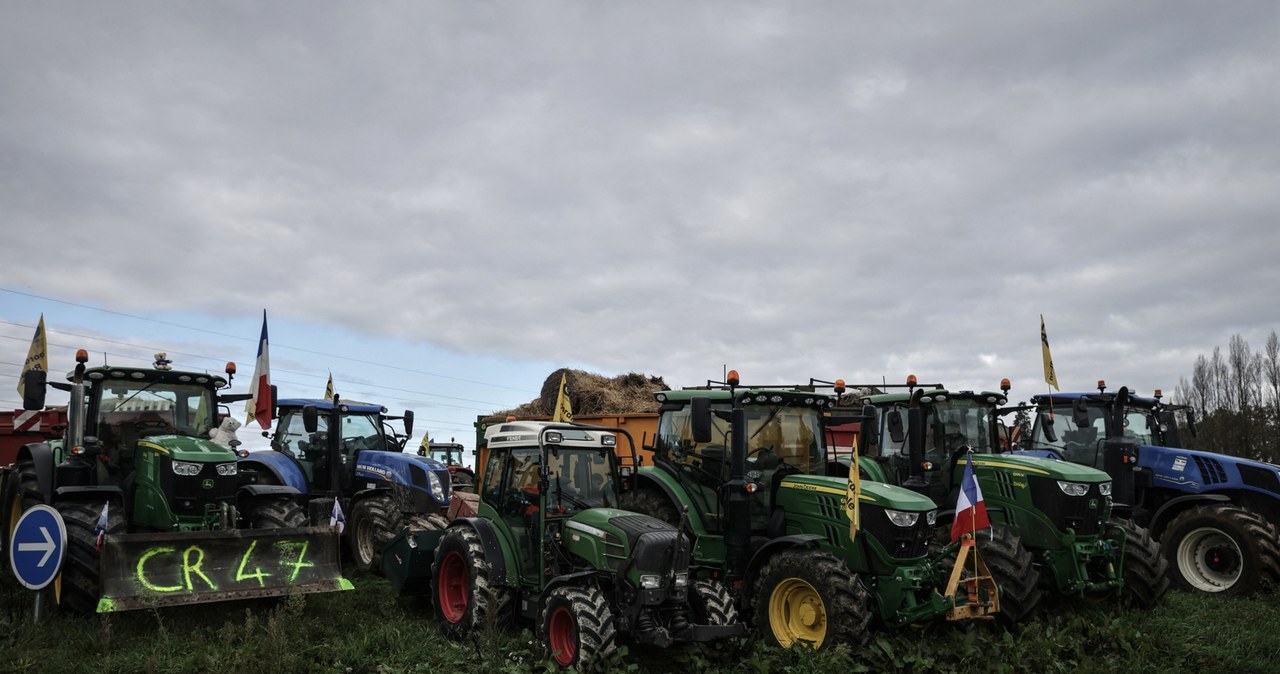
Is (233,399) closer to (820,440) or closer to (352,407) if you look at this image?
(352,407)

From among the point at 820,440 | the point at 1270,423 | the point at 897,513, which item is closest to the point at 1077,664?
the point at 897,513

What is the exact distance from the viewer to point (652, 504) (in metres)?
8.91

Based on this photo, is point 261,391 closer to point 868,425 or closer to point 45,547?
point 45,547

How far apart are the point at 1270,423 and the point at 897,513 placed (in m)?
37.4

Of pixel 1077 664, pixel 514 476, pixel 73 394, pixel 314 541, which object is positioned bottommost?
pixel 1077 664

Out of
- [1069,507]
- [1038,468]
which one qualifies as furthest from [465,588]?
[1069,507]

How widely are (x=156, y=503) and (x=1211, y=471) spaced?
12542 mm

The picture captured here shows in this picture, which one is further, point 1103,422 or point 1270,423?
point 1270,423

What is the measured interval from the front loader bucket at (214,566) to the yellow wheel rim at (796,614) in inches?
169

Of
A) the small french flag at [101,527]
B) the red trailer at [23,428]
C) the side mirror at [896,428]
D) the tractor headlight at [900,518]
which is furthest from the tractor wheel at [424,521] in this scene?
the red trailer at [23,428]

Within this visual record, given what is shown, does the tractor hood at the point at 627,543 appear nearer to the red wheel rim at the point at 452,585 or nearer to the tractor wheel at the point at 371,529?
the red wheel rim at the point at 452,585

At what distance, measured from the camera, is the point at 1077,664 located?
7.28m

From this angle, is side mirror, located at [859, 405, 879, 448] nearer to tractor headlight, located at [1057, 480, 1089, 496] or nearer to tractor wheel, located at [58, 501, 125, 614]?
tractor headlight, located at [1057, 480, 1089, 496]

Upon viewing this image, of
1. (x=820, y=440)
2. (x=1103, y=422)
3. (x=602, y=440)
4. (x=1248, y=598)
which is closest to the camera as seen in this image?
(x=602, y=440)
